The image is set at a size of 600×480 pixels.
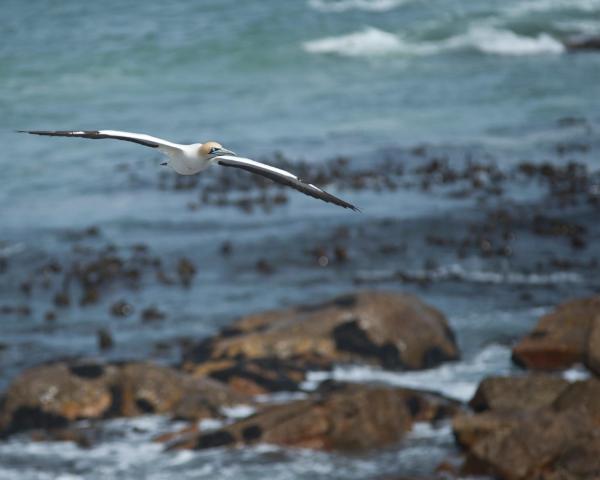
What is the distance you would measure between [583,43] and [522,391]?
39804 mm

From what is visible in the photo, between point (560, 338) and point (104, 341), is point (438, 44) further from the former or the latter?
point (560, 338)

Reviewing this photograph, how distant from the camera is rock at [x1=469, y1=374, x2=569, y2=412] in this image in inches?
701

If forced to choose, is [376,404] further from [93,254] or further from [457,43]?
[457,43]

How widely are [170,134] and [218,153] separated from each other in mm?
34043

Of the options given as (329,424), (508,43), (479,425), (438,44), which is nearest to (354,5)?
(438,44)

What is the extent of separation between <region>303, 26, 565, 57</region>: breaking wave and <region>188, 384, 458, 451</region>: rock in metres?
39.6

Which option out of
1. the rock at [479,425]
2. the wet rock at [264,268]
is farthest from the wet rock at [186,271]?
the rock at [479,425]

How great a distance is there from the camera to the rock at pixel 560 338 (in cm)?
2044

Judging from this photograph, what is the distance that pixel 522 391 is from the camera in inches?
705

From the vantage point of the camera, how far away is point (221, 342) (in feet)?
69.7

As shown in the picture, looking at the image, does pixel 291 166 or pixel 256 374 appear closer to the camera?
pixel 256 374

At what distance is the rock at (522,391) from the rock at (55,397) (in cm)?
582

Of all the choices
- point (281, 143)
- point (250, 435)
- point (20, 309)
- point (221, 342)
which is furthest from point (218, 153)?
point (281, 143)

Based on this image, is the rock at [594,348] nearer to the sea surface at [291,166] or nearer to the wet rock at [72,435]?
the sea surface at [291,166]
